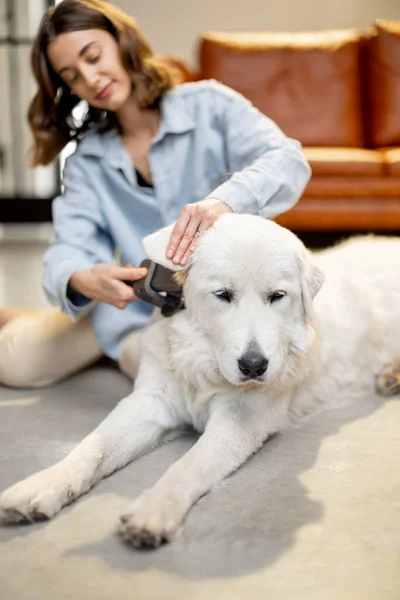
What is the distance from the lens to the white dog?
4.99 ft

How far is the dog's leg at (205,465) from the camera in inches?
55.1

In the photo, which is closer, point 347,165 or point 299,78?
point 347,165

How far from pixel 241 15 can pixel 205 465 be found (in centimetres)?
570

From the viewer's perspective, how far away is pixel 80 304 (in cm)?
241

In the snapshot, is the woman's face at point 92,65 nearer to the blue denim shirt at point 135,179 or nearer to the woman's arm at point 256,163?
the blue denim shirt at point 135,179

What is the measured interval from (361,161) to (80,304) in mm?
2971

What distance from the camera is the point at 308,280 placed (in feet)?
5.98

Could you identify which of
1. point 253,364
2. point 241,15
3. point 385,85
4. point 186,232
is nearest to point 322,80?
point 385,85

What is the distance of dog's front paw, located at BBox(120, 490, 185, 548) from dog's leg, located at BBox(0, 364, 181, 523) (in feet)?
0.63

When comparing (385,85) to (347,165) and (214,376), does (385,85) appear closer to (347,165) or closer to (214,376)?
(347,165)

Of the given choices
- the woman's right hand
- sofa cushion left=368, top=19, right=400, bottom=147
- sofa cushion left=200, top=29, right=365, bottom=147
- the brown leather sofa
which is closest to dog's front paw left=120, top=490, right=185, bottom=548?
the woman's right hand

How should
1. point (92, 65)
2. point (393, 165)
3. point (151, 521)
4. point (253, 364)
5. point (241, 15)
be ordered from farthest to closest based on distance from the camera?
point (241, 15) → point (393, 165) → point (92, 65) → point (253, 364) → point (151, 521)

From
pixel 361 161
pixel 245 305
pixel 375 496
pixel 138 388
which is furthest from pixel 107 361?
pixel 361 161

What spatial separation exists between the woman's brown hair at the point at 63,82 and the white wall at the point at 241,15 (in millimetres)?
4112
